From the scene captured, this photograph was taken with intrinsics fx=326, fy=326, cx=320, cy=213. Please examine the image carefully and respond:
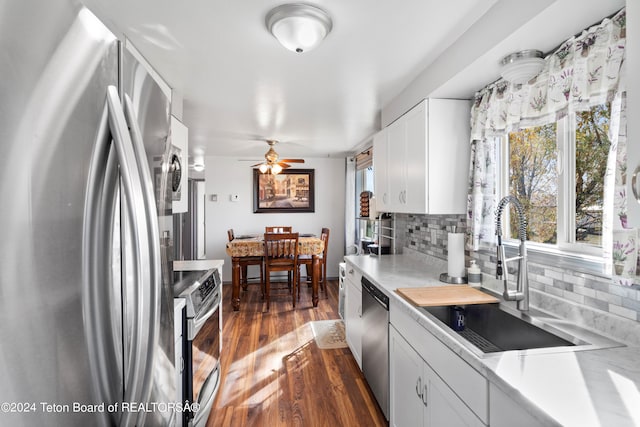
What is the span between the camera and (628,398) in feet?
2.77

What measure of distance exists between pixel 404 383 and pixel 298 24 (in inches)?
73.1

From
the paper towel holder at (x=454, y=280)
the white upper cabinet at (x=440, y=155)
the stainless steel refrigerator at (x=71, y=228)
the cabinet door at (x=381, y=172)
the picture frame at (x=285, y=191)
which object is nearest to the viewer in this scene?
the stainless steel refrigerator at (x=71, y=228)

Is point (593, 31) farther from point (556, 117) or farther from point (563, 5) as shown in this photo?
point (556, 117)

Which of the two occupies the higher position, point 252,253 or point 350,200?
point 350,200

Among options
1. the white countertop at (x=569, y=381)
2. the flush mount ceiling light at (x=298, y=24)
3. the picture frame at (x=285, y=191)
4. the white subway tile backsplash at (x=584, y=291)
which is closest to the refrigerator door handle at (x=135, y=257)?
the white countertop at (x=569, y=381)

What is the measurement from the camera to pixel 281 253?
4.40 meters

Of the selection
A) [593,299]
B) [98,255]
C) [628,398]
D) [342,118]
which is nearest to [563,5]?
[593,299]

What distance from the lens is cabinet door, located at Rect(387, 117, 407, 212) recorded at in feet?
8.54

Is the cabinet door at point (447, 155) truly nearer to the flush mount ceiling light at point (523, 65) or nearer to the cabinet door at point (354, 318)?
the flush mount ceiling light at point (523, 65)

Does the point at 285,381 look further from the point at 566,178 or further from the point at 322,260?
the point at 322,260

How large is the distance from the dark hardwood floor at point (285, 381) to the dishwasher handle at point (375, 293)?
774 mm

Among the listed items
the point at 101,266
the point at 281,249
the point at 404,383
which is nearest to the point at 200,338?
the point at 404,383

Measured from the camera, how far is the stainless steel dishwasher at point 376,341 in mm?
1985

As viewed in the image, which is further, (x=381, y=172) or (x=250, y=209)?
(x=250, y=209)
